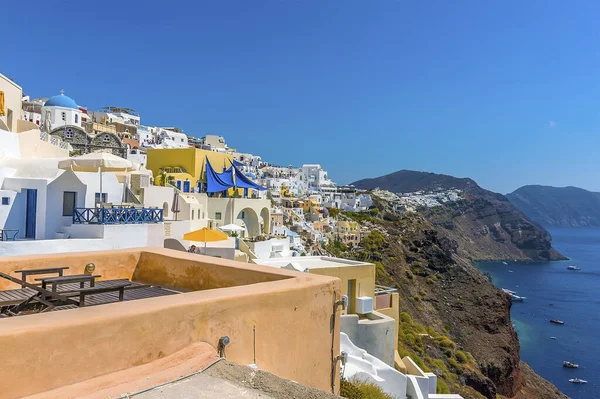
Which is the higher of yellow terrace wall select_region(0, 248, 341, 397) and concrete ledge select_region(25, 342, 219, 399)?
yellow terrace wall select_region(0, 248, 341, 397)

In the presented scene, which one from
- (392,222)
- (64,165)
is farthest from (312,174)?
(64,165)

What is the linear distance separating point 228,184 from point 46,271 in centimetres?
2935

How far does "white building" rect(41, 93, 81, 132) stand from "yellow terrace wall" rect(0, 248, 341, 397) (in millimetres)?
52454

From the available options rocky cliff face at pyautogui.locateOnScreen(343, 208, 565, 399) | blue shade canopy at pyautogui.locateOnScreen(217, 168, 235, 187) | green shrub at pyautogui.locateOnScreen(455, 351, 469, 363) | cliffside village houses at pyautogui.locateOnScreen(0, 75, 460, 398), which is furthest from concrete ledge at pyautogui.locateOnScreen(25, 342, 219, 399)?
green shrub at pyautogui.locateOnScreen(455, 351, 469, 363)

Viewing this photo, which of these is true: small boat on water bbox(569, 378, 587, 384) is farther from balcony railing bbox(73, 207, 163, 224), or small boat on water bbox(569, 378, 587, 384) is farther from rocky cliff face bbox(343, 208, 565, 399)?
balcony railing bbox(73, 207, 163, 224)

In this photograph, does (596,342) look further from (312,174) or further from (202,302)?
(312,174)

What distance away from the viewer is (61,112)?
52.5 meters

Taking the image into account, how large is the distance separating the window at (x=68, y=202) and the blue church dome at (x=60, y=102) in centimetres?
4751

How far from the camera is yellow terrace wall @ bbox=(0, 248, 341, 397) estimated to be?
8.89ft

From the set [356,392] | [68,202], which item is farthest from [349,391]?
[68,202]

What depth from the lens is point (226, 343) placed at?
3670 millimetres

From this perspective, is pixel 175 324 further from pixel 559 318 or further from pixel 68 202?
pixel 559 318

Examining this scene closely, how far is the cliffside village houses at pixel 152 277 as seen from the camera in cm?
301

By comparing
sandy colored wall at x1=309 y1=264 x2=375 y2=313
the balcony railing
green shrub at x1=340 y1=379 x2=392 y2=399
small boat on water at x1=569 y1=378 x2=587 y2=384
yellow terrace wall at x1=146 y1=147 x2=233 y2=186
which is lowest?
small boat on water at x1=569 y1=378 x2=587 y2=384
